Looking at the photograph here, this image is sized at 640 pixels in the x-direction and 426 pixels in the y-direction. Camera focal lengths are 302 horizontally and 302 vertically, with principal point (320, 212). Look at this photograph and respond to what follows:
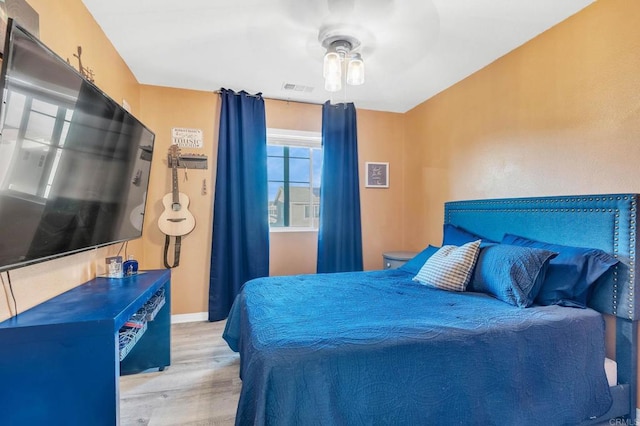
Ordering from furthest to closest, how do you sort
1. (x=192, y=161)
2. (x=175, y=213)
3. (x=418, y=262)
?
1. (x=192, y=161)
2. (x=175, y=213)
3. (x=418, y=262)

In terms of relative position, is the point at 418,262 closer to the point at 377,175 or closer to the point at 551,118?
the point at 551,118

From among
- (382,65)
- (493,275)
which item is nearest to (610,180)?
(493,275)

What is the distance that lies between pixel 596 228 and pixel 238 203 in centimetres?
285

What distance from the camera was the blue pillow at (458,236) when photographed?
2.50 m

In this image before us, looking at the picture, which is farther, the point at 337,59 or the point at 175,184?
the point at 175,184

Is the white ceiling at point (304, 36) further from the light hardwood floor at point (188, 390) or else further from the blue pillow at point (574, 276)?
the light hardwood floor at point (188, 390)

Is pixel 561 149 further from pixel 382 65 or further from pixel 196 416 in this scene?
pixel 196 416

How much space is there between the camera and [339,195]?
11.4 feet

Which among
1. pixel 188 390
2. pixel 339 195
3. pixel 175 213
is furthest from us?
pixel 339 195

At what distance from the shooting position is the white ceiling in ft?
6.15

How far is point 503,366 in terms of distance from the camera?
134cm

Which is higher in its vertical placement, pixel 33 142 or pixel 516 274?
pixel 33 142

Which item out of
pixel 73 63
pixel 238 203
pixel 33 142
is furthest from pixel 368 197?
pixel 33 142

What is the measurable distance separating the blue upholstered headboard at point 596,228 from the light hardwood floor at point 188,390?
2.19 m
